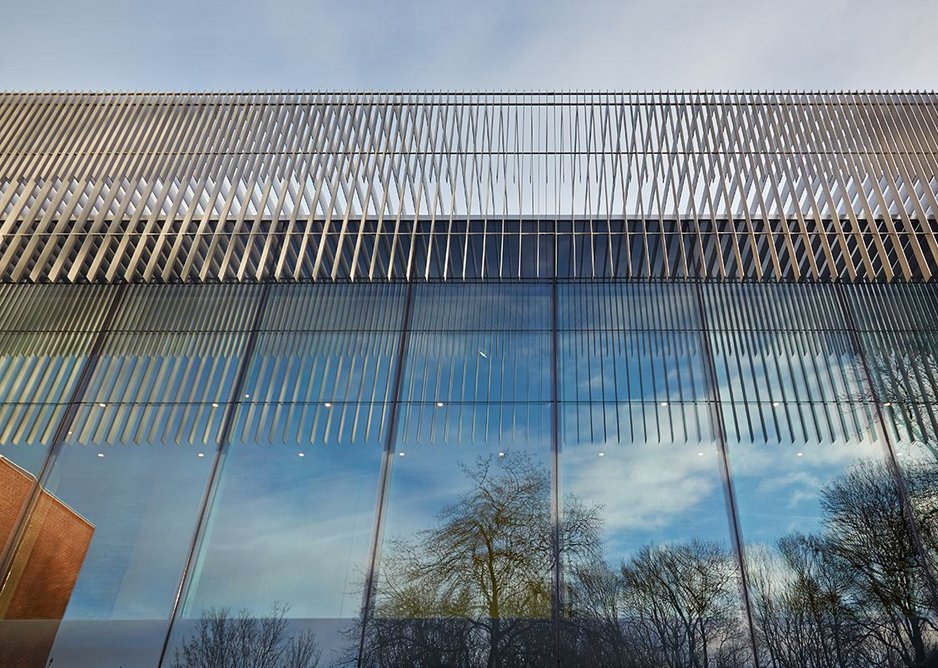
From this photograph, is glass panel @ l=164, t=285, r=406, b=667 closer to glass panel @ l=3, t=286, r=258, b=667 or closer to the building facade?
the building facade

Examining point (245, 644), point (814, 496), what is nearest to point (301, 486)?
point (245, 644)

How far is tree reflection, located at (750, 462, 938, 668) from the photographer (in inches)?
243

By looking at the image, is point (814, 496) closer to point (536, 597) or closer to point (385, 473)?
point (536, 597)

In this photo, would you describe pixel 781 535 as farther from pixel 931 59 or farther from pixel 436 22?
pixel 436 22

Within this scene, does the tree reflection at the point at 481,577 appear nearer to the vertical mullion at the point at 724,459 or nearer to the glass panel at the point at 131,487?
the vertical mullion at the point at 724,459

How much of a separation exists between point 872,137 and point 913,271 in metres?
1.97

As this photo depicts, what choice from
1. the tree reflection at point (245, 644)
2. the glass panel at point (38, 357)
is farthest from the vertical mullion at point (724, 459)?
the glass panel at point (38, 357)

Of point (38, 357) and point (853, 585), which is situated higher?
point (38, 357)

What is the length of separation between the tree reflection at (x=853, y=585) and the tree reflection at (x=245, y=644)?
4.57 metres

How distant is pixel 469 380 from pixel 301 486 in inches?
95.0

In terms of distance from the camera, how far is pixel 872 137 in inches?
353

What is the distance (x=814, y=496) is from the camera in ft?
23.4

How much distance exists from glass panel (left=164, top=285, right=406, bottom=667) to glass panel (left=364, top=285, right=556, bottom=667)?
0.33m

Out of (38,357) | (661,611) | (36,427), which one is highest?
(38,357)
